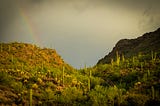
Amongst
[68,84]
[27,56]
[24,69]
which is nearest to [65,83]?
[68,84]

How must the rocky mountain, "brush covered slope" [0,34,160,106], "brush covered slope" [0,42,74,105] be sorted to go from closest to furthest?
1. "brush covered slope" [0,34,160,106]
2. "brush covered slope" [0,42,74,105]
3. the rocky mountain

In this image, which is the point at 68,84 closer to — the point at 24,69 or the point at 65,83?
the point at 65,83

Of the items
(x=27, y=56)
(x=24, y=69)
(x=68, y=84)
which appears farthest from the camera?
(x=27, y=56)

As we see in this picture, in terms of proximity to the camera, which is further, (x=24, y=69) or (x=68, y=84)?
(x=24, y=69)

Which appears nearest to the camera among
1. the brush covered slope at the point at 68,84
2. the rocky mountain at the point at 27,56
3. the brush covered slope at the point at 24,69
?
the brush covered slope at the point at 68,84

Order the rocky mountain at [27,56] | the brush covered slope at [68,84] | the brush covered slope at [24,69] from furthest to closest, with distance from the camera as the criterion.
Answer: the rocky mountain at [27,56]
the brush covered slope at [24,69]
the brush covered slope at [68,84]

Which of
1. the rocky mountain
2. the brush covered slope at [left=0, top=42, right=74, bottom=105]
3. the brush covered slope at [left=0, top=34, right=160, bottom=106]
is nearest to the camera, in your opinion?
the brush covered slope at [left=0, top=34, right=160, bottom=106]

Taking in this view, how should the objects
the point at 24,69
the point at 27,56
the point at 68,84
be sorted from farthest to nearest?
1. the point at 27,56
2. the point at 24,69
3. the point at 68,84

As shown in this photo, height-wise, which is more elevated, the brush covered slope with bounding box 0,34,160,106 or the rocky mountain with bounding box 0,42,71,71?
the rocky mountain with bounding box 0,42,71,71

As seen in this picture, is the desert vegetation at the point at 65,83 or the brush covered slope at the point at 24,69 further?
the brush covered slope at the point at 24,69

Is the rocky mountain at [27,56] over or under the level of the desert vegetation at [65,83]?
over

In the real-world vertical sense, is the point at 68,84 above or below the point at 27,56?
below

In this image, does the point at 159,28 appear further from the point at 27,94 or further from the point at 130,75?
the point at 27,94

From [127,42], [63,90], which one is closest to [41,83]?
[63,90]
